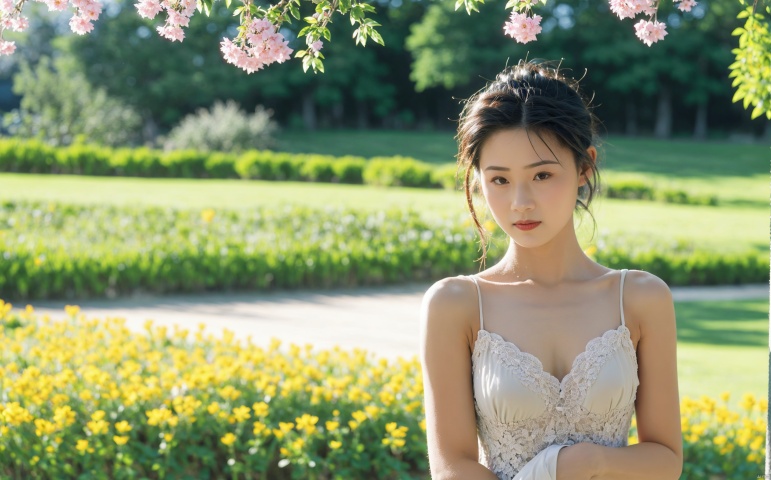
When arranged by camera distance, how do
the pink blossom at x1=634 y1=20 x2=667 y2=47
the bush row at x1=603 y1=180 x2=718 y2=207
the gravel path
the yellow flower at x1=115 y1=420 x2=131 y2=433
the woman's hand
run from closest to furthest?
1. the woman's hand
2. the pink blossom at x1=634 y1=20 x2=667 y2=47
3. the yellow flower at x1=115 y1=420 x2=131 y2=433
4. the gravel path
5. the bush row at x1=603 y1=180 x2=718 y2=207

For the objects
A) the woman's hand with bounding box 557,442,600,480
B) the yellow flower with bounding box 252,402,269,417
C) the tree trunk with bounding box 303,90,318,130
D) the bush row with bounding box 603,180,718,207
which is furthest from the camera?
the tree trunk with bounding box 303,90,318,130

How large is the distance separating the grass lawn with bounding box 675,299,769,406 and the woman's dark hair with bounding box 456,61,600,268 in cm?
416

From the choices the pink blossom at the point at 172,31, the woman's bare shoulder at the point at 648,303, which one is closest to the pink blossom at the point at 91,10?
the pink blossom at the point at 172,31

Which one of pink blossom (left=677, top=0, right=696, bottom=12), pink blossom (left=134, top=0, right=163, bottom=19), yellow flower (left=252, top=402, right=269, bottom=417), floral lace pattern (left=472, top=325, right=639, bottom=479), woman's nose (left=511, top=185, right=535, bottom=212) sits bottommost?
yellow flower (left=252, top=402, right=269, bottom=417)

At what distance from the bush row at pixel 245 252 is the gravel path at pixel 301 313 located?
0.19m

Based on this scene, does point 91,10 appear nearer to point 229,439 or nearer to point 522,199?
point 522,199

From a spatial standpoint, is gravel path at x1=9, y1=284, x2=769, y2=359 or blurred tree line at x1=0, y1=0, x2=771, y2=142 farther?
blurred tree line at x1=0, y1=0, x2=771, y2=142

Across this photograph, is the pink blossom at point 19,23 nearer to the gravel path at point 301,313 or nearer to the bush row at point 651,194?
the gravel path at point 301,313

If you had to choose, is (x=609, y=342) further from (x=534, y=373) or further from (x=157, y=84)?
(x=157, y=84)

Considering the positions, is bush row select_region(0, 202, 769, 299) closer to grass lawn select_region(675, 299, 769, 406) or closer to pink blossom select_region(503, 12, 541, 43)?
grass lawn select_region(675, 299, 769, 406)

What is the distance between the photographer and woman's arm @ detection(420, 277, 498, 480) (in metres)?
1.65

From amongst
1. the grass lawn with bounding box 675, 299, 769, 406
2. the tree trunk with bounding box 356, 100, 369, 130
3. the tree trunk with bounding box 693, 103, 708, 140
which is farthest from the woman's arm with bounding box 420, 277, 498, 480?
the tree trunk with bounding box 356, 100, 369, 130

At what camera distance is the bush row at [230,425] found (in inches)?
144

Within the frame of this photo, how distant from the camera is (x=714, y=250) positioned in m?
10.7
